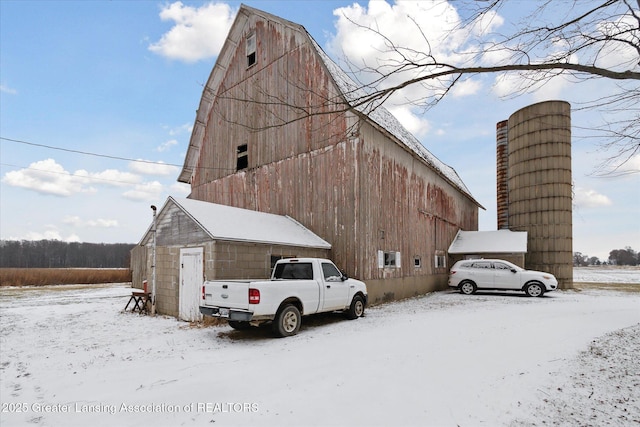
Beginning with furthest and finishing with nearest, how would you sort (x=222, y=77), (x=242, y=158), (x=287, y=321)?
(x=222, y=77), (x=242, y=158), (x=287, y=321)

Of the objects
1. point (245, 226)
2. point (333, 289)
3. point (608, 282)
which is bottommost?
point (608, 282)

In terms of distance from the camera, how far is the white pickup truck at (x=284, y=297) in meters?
8.38

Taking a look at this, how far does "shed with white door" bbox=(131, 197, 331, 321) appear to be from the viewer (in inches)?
444

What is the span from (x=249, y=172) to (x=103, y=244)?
137 meters

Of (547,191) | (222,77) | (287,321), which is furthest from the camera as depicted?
(547,191)

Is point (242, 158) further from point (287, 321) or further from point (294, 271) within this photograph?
point (287, 321)

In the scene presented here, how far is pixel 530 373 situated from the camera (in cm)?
572

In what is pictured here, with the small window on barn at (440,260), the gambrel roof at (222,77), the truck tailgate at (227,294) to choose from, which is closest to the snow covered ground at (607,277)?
the small window on barn at (440,260)

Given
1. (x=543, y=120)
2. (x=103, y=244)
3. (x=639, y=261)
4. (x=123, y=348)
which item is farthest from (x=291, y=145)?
(x=639, y=261)

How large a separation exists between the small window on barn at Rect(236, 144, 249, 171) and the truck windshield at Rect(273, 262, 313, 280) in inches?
360

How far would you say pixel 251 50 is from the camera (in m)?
18.5

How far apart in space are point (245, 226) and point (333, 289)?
A: 414 cm

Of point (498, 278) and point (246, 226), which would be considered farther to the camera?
point (498, 278)

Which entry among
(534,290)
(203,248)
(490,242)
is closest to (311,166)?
(203,248)
